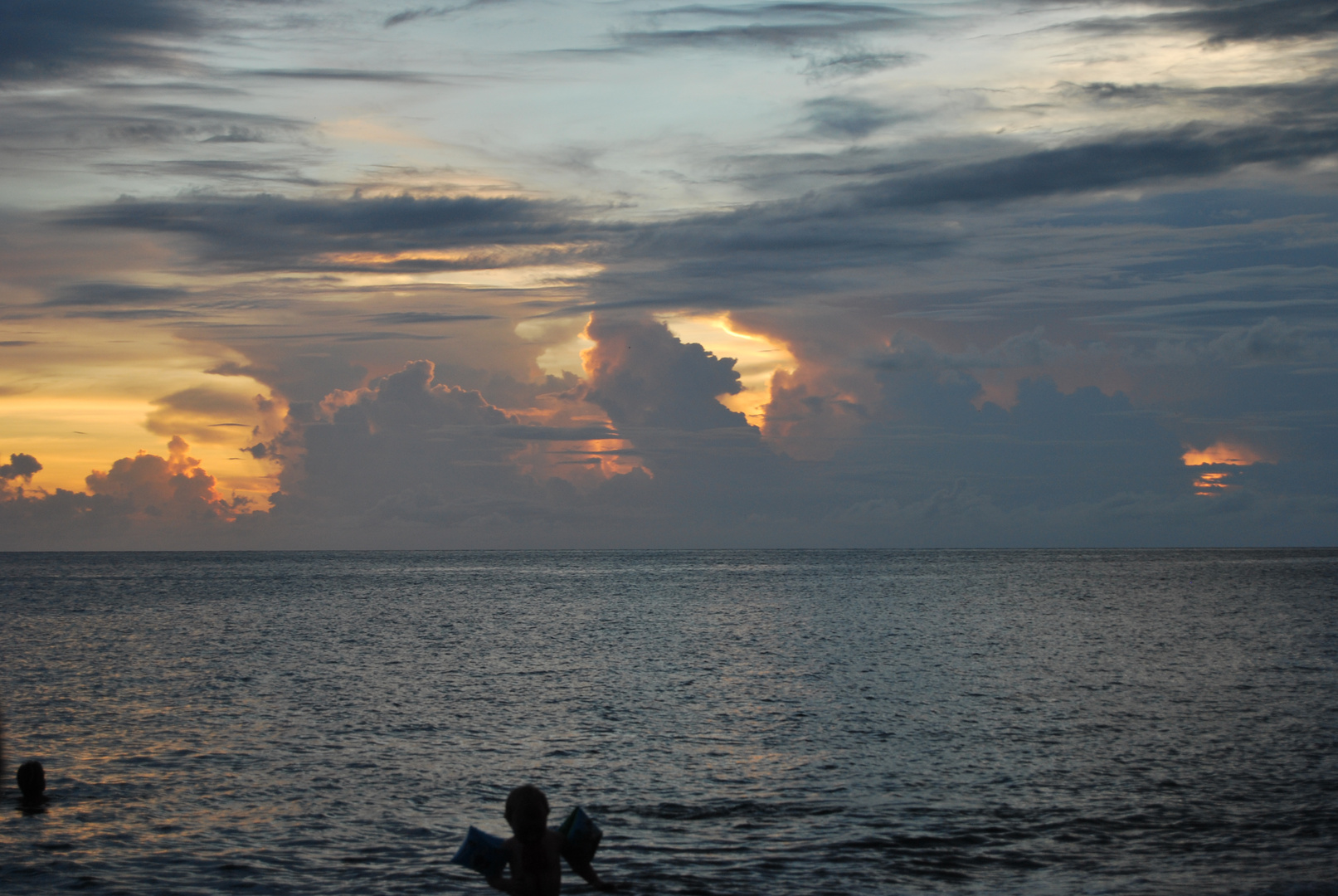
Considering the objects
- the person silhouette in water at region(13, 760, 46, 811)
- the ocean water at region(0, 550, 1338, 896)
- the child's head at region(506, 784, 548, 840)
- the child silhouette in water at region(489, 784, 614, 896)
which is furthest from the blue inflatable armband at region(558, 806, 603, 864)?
the person silhouette in water at region(13, 760, 46, 811)

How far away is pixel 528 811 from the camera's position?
38.4ft

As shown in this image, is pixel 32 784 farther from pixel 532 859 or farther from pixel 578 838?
pixel 578 838


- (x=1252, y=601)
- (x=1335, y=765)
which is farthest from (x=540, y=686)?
(x=1252, y=601)

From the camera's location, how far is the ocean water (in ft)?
62.5

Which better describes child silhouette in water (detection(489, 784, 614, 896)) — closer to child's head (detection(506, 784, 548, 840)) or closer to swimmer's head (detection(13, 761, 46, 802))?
child's head (detection(506, 784, 548, 840))

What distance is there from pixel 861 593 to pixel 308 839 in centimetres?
11155

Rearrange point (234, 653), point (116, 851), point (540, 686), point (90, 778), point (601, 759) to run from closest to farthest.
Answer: point (116, 851) < point (90, 778) < point (601, 759) < point (540, 686) < point (234, 653)

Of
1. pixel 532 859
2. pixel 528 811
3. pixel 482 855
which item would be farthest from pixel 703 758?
pixel 528 811

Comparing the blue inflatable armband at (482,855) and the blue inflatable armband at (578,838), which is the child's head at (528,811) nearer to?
the blue inflatable armband at (482,855)

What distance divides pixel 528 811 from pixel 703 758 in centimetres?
1731

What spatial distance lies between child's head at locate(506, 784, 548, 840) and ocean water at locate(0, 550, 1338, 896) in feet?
21.7

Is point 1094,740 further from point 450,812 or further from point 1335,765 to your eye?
point 450,812

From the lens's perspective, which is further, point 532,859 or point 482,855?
point 532,859

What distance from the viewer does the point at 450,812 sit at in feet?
75.4
